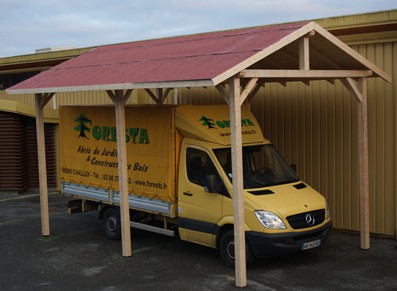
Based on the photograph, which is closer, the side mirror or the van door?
the side mirror

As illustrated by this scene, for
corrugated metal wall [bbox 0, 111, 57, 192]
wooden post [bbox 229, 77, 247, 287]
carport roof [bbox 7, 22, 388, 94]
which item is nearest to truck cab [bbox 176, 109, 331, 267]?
wooden post [bbox 229, 77, 247, 287]

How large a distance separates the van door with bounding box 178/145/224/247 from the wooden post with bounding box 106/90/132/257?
3.30 ft

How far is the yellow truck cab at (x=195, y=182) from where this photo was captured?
8.75 meters

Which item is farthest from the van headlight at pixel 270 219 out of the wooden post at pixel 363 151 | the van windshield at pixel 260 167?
the wooden post at pixel 363 151

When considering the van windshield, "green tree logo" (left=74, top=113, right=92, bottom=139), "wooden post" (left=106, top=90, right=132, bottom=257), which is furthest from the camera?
"green tree logo" (left=74, top=113, right=92, bottom=139)

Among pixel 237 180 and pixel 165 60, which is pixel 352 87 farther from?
pixel 165 60

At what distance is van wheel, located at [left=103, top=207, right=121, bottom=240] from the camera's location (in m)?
11.2

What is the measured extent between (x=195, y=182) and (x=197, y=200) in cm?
32

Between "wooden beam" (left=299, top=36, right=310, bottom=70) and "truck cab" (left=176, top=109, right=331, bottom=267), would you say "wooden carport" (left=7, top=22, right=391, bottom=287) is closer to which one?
"wooden beam" (left=299, top=36, right=310, bottom=70)

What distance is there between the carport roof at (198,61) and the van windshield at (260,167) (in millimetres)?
1698

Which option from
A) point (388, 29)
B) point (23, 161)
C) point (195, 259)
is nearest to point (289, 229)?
point (195, 259)

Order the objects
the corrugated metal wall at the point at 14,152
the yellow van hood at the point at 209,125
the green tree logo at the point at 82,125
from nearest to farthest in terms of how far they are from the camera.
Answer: the yellow van hood at the point at 209,125, the green tree logo at the point at 82,125, the corrugated metal wall at the point at 14,152

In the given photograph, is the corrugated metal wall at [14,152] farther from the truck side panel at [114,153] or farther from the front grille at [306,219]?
the front grille at [306,219]

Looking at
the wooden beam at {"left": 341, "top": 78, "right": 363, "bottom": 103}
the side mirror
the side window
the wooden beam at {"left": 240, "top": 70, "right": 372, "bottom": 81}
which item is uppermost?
the wooden beam at {"left": 240, "top": 70, "right": 372, "bottom": 81}
